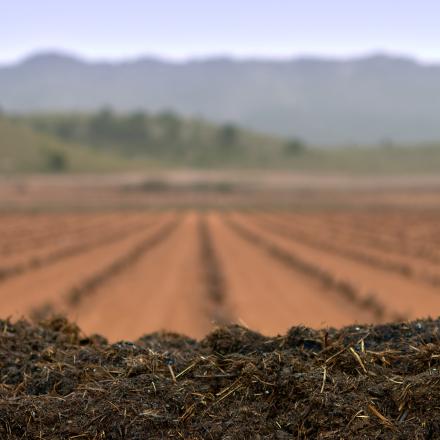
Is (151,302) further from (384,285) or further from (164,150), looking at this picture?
(164,150)

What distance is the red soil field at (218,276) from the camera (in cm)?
1286

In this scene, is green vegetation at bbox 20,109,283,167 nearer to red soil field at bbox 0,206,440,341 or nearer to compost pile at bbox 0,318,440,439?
red soil field at bbox 0,206,440,341

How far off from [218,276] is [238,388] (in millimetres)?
14193

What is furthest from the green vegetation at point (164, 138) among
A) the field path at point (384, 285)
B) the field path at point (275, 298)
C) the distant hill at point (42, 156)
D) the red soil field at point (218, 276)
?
the field path at point (275, 298)

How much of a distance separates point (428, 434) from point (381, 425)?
0.87ft

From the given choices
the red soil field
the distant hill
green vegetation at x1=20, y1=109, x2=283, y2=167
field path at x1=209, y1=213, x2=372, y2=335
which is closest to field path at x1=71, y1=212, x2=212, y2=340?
the red soil field

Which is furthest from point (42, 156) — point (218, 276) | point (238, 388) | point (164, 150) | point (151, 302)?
point (238, 388)

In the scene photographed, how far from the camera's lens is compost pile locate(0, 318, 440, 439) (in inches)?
133

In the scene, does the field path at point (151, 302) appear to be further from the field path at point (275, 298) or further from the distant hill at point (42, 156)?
the distant hill at point (42, 156)

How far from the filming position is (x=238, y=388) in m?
3.68

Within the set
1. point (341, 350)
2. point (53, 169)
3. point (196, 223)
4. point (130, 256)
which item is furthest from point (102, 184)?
point (341, 350)

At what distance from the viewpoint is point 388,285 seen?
54.2ft

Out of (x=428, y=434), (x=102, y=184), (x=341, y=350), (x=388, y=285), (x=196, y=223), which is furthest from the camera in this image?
(x=102, y=184)

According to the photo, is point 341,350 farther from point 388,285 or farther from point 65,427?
point 388,285
